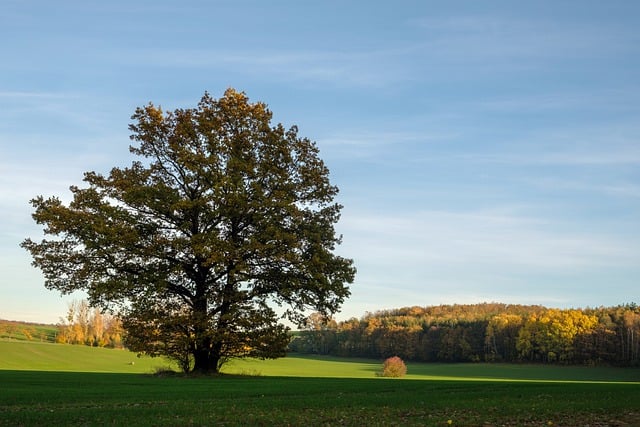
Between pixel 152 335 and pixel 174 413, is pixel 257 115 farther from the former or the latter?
pixel 174 413

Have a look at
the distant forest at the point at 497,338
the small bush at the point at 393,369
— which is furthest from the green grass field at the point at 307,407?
the distant forest at the point at 497,338

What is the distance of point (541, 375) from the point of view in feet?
303

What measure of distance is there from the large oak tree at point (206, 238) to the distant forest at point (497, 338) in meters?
58.5

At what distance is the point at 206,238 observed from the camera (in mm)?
32531

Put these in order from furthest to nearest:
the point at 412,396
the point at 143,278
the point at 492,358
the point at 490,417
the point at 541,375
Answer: the point at 492,358, the point at 541,375, the point at 143,278, the point at 412,396, the point at 490,417

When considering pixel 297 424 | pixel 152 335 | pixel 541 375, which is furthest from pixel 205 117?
pixel 541 375

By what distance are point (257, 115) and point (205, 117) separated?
3.16 meters

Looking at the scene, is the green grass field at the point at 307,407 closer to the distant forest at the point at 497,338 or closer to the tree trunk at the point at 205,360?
the tree trunk at the point at 205,360

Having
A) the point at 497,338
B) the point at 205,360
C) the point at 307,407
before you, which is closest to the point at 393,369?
the point at 205,360

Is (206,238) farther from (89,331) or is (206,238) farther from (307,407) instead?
(89,331)

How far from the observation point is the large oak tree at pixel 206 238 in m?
32.9

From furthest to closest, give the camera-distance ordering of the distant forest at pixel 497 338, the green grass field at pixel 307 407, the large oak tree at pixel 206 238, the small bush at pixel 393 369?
the distant forest at pixel 497 338 < the small bush at pixel 393 369 < the large oak tree at pixel 206 238 < the green grass field at pixel 307 407

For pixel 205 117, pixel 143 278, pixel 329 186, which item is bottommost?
pixel 143 278

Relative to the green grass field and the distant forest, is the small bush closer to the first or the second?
the distant forest
